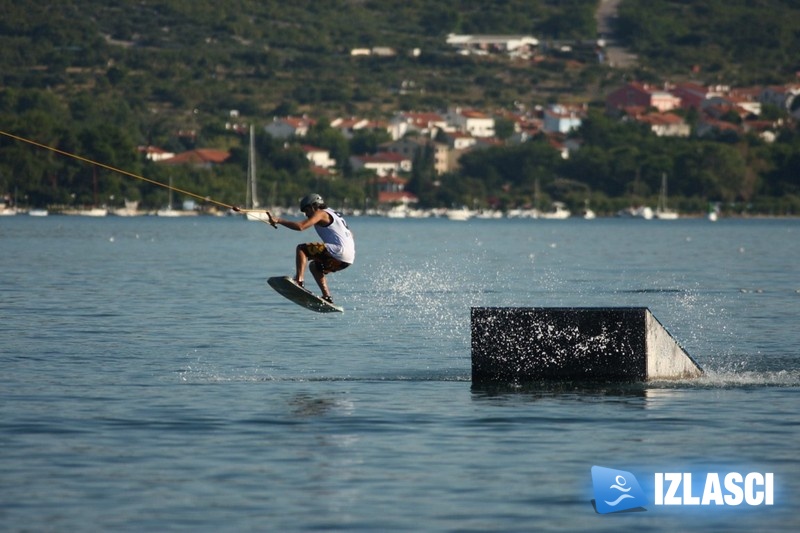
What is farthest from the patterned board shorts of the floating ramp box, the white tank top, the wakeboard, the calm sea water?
the floating ramp box

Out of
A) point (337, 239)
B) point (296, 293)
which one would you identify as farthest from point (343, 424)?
point (337, 239)

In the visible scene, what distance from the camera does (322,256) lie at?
22156 millimetres

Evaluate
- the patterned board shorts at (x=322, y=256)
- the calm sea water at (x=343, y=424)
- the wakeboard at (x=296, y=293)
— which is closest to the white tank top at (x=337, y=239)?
the patterned board shorts at (x=322, y=256)

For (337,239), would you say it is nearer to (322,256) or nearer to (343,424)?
(322,256)

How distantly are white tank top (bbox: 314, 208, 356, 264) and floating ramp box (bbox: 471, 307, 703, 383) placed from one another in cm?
179

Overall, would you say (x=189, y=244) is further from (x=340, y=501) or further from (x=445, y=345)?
(x=340, y=501)

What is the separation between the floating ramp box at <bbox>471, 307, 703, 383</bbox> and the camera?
2131 centimetres

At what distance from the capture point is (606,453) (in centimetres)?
1702

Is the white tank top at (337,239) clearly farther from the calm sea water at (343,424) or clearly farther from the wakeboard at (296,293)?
the calm sea water at (343,424)

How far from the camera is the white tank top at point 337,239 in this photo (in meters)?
21.9

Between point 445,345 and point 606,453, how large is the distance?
12.7m

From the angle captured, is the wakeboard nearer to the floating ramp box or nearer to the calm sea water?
the calm sea water

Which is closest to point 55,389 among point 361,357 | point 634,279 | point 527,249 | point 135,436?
point 135,436

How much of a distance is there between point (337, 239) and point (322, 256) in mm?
375
